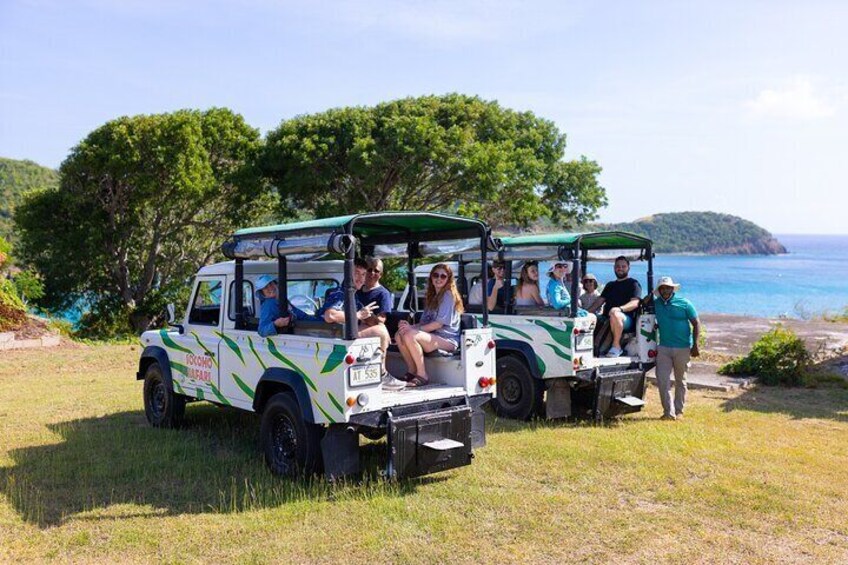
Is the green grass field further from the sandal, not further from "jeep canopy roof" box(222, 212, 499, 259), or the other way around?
"jeep canopy roof" box(222, 212, 499, 259)

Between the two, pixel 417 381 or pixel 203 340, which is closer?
pixel 417 381

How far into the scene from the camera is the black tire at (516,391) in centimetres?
959

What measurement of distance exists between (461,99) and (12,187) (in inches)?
1457

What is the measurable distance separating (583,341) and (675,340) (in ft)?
4.70

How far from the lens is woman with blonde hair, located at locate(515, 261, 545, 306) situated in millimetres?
10086

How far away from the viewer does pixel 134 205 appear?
76.9 ft

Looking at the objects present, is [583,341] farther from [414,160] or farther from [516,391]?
[414,160]

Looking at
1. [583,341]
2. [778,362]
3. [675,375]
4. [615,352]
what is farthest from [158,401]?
[778,362]

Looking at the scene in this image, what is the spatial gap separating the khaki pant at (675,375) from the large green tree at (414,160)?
38.4 ft

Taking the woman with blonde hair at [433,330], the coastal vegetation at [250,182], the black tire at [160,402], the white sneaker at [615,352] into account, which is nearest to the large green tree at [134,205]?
the coastal vegetation at [250,182]

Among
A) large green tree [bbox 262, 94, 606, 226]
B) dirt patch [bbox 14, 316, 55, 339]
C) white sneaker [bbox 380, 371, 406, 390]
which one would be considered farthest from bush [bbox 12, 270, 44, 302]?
white sneaker [bbox 380, 371, 406, 390]

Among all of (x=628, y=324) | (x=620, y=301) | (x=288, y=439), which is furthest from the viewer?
(x=620, y=301)

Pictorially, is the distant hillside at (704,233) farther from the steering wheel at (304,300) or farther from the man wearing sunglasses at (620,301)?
the steering wheel at (304,300)

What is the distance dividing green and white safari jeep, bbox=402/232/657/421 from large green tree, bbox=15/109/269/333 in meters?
14.9
